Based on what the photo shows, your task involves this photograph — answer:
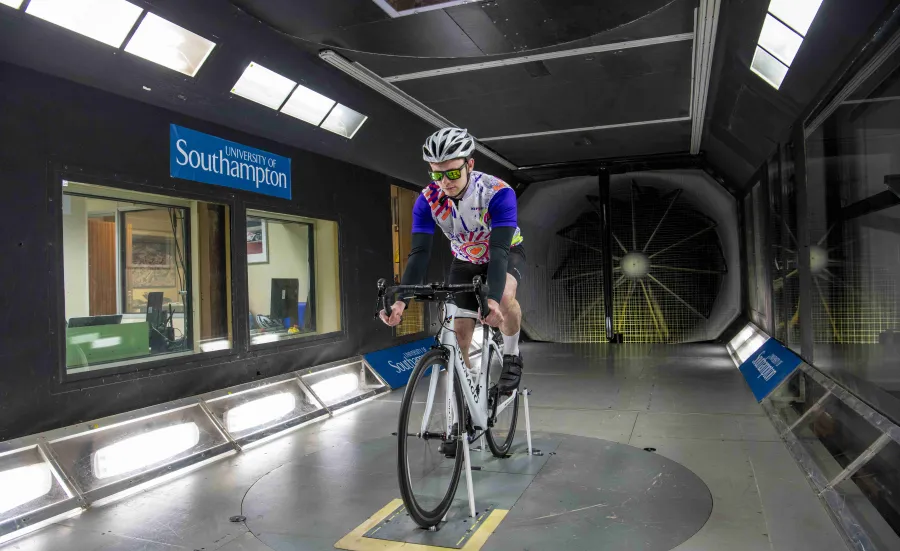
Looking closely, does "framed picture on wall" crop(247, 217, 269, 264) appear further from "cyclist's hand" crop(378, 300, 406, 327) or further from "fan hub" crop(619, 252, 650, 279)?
"fan hub" crop(619, 252, 650, 279)

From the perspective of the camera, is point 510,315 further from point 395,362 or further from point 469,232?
point 395,362

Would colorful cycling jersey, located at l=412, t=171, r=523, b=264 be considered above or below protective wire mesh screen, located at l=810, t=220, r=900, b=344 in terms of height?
above

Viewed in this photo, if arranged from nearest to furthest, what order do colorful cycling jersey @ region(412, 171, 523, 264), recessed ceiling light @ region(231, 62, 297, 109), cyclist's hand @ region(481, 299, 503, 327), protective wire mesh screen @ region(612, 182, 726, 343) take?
1. cyclist's hand @ region(481, 299, 503, 327)
2. colorful cycling jersey @ region(412, 171, 523, 264)
3. recessed ceiling light @ region(231, 62, 297, 109)
4. protective wire mesh screen @ region(612, 182, 726, 343)

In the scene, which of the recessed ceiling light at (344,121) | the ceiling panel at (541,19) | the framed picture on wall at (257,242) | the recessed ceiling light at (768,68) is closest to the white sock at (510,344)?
the ceiling panel at (541,19)

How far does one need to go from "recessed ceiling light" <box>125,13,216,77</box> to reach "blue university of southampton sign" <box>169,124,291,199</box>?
0.55 meters

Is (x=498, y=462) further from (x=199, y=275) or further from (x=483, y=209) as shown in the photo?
(x=199, y=275)

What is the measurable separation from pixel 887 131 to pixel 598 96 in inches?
Answer: 128

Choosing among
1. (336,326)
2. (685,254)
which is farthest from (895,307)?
(685,254)

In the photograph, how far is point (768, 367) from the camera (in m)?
6.44

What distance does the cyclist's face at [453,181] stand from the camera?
299 cm

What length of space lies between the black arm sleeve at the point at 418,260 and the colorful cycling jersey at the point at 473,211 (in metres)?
0.04

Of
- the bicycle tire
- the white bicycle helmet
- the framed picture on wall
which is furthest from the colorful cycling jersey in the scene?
the framed picture on wall

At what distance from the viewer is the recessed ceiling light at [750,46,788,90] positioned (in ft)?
15.7

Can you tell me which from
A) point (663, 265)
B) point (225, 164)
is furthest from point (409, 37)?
point (663, 265)
